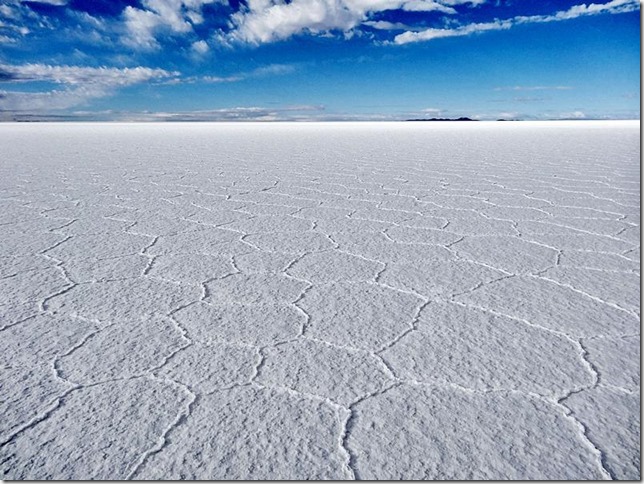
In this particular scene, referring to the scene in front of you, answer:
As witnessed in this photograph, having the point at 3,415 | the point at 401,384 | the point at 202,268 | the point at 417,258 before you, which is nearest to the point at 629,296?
the point at 417,258

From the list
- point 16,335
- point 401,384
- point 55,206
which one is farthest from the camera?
point 55,206

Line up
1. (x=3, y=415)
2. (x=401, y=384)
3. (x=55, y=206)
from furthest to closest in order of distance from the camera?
(x=55, y=206) < (x=401, y=384) < (x=3, y=415)

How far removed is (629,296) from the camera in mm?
1498

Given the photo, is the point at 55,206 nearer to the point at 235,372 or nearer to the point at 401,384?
the point at 235,372

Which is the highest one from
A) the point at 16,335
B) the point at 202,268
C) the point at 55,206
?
the point at 16,335

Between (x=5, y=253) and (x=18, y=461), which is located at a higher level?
(x=18, y=461)

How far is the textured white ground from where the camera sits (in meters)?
0.83

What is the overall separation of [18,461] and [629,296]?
1.58 metres

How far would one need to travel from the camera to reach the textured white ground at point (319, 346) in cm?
83

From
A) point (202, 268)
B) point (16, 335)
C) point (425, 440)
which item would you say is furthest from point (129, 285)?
point (425, 440)

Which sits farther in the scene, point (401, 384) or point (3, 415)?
point (401, 384)

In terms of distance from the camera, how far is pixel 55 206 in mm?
2902

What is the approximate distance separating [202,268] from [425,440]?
1.13 metres

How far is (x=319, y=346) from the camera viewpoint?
120 cm
